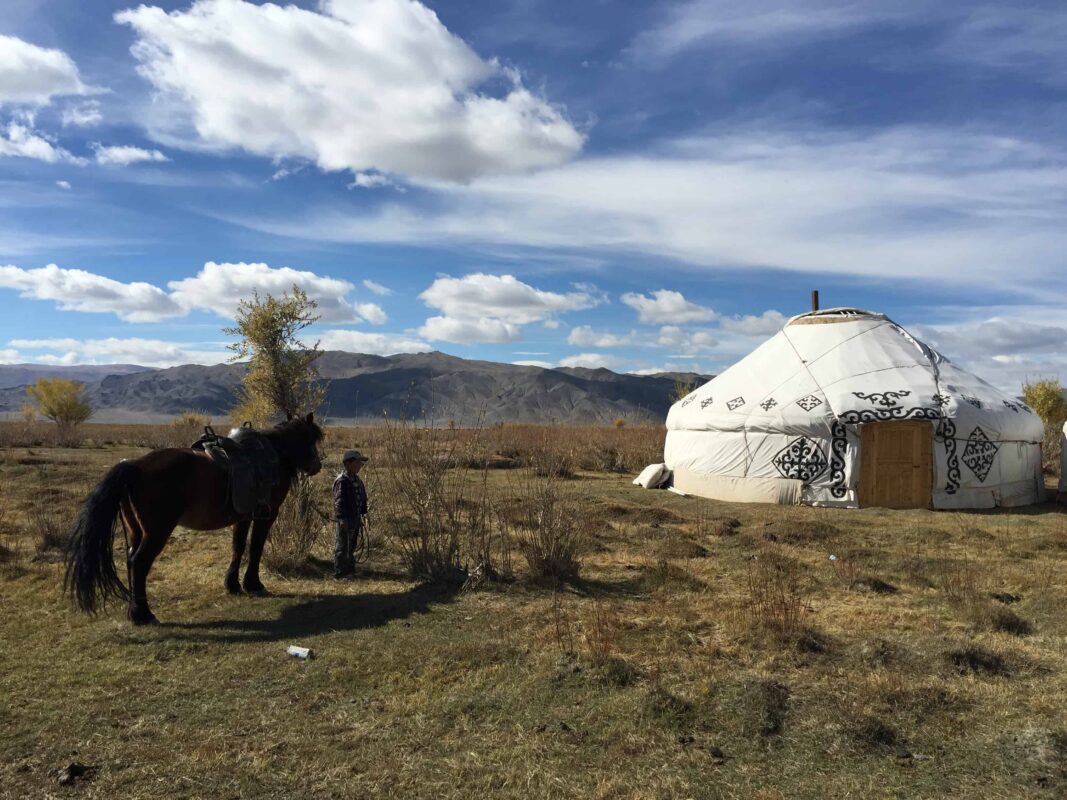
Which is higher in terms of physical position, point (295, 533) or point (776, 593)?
point (295, 533)

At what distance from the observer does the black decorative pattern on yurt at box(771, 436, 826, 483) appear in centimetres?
1388

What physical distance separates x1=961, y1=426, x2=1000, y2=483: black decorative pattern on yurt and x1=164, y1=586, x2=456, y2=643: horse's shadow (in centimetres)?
1099

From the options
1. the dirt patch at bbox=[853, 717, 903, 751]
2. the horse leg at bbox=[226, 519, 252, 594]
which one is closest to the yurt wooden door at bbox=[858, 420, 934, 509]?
the dirt patch at bbox=[853, 717, 903, 751]

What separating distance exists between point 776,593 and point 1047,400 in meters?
28.5

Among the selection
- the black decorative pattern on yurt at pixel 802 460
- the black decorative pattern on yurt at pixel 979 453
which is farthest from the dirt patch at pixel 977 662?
the black decorative pattern on yurt at pixel 979 453

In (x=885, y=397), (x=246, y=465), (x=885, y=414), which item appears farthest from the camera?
(x=885, y=397)

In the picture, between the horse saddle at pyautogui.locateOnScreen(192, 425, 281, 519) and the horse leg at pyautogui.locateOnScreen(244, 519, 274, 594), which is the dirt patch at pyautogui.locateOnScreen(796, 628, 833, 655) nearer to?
the horse saddle at pyautogui.locateOnScreen(192, 425, 281, 519)

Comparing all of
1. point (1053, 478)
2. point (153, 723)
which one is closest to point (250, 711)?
point (153, 723)

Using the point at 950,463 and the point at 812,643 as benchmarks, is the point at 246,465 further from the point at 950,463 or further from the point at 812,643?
the point at 950,463

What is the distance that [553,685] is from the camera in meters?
4.54

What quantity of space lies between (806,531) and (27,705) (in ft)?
29.6

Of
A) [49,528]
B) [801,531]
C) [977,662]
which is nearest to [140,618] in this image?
[49,528]

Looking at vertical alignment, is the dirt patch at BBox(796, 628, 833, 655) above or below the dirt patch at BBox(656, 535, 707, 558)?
above

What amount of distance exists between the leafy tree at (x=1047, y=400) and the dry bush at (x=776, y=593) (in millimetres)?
26135
